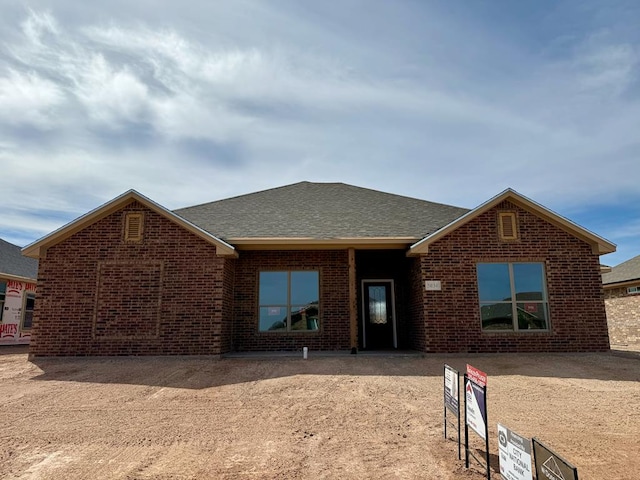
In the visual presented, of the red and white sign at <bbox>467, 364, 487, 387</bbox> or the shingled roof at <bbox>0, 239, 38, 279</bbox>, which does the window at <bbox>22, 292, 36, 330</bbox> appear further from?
the red and white sign at <bbox>467, 364, 487, 387</bbox>

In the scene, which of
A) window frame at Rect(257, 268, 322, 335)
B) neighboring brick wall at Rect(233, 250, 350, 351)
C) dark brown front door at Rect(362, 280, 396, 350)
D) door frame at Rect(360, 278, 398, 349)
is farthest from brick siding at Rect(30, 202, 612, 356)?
dark brown front door at Rect(362, 280, 396, 350)

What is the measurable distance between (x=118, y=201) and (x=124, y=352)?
378cm

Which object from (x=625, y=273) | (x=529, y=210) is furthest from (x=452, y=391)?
(x=625, y=273)

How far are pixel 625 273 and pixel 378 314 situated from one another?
1279cm

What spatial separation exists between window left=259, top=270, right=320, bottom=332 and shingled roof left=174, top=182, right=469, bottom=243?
4.45 ft

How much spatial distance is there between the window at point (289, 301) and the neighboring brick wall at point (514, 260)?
3163mm

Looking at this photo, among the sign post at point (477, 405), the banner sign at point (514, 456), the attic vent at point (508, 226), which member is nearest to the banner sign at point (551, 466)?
the banner sign at point (514, 456)

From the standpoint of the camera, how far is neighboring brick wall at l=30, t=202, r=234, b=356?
35.8 feet

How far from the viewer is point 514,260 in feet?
37.9

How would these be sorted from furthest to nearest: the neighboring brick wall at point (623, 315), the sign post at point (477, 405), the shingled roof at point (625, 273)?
the shingled roof at point (625, 273) < the neighboring brick wall at point (623, 315) < the sign post at point (477, 405)

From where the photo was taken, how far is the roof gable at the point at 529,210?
11336mm

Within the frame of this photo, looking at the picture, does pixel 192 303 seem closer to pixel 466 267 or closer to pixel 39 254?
pixel 39 254

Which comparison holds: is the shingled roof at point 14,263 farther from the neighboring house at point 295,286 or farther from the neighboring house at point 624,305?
the neighboring house at point 624,305

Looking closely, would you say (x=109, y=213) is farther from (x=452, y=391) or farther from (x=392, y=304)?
(x=452, y=391)
